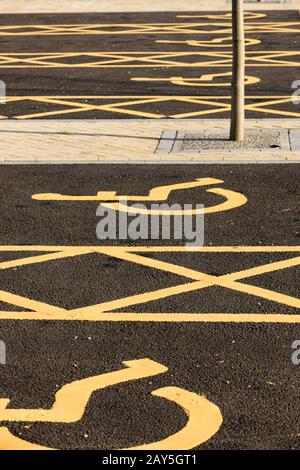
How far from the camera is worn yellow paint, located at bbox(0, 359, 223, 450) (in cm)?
623

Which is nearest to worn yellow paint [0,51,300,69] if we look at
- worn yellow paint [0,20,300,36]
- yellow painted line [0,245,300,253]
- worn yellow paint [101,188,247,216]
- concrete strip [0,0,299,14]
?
worn yellow paint [0,20,300,36]

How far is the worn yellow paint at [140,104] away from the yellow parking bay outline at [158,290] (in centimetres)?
613

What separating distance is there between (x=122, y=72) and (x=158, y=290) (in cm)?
1158

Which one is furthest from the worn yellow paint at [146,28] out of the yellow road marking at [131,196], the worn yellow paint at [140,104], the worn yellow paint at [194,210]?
the worn yellow paint at [194,210]

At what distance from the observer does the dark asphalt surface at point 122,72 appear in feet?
54.4

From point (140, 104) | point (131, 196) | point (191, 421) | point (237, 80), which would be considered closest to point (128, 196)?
point (131, 196)

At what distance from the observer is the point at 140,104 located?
16703mm

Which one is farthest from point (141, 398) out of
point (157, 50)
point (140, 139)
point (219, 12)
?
point (219, 12)

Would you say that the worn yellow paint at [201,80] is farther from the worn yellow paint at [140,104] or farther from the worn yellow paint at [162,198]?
the worn yellow paint at [162,198]

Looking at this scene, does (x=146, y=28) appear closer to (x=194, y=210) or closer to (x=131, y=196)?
(x=131, y=196)

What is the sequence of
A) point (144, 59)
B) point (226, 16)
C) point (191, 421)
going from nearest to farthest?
point (191, 421) → point (144, 59) → point (226, 16)

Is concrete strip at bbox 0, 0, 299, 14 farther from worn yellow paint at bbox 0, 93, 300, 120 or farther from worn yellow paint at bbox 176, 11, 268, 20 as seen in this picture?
worn yellow paint at bbox 0, 93, 300, 120
